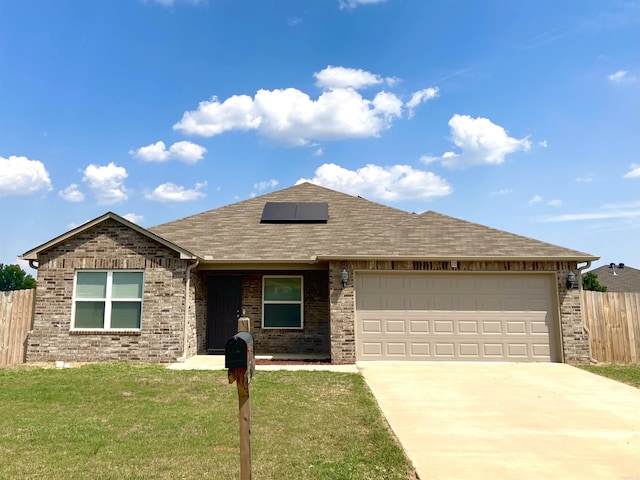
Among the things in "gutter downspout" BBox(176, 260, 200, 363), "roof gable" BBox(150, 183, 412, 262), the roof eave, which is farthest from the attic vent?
the roof eave

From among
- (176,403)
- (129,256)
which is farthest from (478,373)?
(129,256)

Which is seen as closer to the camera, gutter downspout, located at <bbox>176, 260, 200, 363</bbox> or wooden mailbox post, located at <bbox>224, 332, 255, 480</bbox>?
wooden mailbox post, located at <bbox>224, 332, 255, 480</bbox>

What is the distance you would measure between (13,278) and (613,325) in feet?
164

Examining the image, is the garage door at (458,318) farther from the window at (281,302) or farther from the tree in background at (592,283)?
the tree in background at (592,283)

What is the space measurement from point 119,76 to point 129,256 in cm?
629

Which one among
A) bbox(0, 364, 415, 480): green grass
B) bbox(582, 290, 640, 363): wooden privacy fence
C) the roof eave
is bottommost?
bbox(0, 364, 415, 480): green grass

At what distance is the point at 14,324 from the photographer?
1118 centimetres

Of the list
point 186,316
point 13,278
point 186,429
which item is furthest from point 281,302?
point 13,278

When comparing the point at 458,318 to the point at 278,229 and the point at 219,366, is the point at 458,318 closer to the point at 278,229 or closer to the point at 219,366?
the point at 219,366

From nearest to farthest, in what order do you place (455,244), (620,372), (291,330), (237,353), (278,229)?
(237,353), (620,372), (455,244), (291,330), (278,229)

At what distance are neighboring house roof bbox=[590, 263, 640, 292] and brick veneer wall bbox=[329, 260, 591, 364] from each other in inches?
1085

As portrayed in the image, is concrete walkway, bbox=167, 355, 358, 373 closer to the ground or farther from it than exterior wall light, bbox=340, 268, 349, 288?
closer to the ground

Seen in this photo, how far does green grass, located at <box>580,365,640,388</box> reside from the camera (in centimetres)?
887

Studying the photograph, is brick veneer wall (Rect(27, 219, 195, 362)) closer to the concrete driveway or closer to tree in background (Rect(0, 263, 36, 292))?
the concrete driveway
